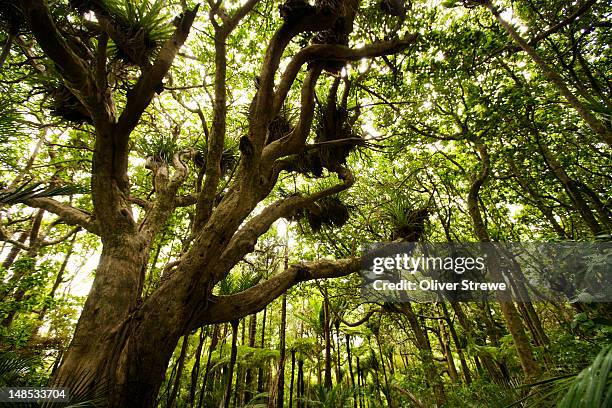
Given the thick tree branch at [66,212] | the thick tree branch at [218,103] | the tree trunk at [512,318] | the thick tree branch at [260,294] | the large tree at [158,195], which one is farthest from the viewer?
the tree trunk at [512,318]

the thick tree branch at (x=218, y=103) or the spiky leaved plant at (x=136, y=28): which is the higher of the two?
the spiky leaved plant at (x=136, y=28)

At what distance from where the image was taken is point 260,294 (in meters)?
3.06

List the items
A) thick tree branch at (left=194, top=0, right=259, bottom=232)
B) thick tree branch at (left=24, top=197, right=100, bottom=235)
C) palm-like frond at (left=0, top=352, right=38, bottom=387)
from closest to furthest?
palm-like frond at (left=0, top=352, right=38, bottom=387) → thick tree branch at (left=194, top=0, right=259, bottom=232) → thick tree branch at (left=24, top=197, right=100, bottom=235)

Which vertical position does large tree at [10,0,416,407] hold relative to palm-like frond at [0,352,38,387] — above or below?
above

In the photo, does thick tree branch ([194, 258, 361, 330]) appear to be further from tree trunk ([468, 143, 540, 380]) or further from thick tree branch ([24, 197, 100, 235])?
tree trunk ([468, 143, 540, 380])

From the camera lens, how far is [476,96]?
3902mm

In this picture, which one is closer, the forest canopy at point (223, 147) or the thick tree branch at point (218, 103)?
the forest canopy at point (223, 147)

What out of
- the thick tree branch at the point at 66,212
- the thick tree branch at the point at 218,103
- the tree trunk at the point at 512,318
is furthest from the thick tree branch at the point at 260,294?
the tree trunk at the point at 512,318

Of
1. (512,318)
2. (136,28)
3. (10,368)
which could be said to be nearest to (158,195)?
(136,28)

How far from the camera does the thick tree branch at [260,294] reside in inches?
107

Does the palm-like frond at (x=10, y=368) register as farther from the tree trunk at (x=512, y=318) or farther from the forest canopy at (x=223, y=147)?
the tree trunk at (x=512, y=318)

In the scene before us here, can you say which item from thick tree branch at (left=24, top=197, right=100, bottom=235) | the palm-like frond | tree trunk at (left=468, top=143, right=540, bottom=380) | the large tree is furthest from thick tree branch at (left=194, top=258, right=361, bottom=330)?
tree trunk at (left=468, top=143, right=540, bottom=380)

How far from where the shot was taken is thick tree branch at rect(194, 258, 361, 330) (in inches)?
107

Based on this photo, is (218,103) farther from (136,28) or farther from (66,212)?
(66,212)
